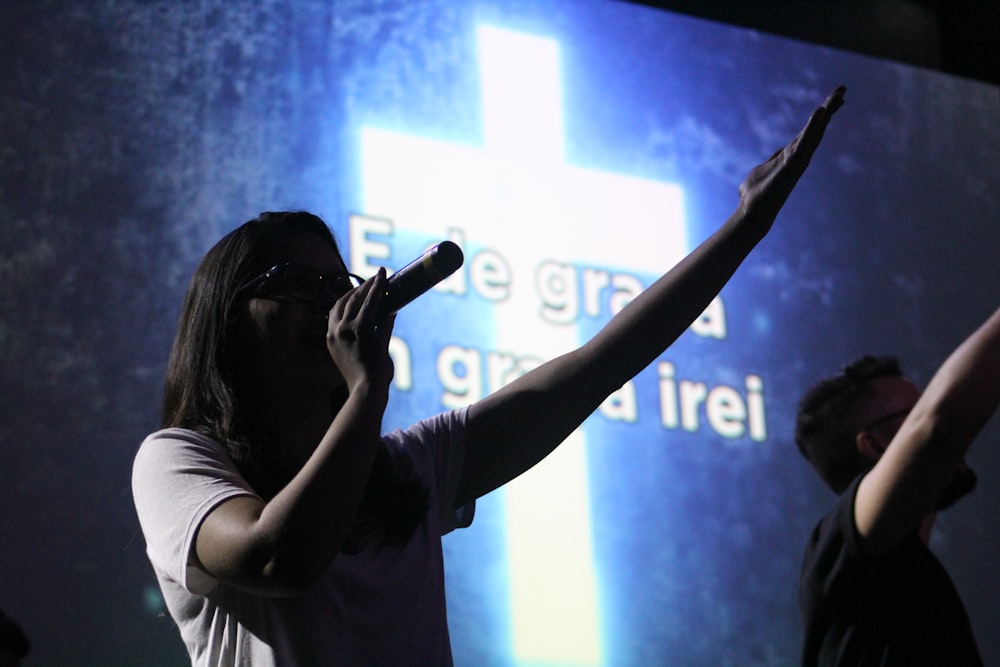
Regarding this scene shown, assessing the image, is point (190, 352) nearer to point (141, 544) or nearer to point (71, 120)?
point (141, 544)

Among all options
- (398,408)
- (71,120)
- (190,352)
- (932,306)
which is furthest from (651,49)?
(190,352)

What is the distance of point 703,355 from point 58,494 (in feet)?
4.83

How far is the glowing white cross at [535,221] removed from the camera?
2.64 m

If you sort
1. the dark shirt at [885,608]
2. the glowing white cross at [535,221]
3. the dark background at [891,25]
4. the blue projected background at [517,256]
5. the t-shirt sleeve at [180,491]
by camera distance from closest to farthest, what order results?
the t-shirt sleeve at [180,491] < the dark shirt at [885,608] < the blue projected background at [517,256] < the glowing white cross at [535,221] < the dark background at [891,25]

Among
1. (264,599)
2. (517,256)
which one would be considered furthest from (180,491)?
(517,256)

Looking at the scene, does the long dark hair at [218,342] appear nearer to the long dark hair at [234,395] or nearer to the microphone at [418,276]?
the long dark hair at [234,395]

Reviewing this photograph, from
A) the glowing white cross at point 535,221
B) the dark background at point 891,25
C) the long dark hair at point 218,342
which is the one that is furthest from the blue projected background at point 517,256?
the long dark hair at point 218,342

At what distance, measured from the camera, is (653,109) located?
315 centimetres

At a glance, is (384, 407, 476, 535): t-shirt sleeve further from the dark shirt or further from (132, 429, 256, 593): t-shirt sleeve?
the dark shirt

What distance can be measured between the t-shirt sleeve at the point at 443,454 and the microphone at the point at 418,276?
0.19m

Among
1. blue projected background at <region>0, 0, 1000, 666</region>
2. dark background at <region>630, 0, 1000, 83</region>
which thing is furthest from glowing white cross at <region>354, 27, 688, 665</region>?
dark background at <region>630, 0, 1000, 83</region>

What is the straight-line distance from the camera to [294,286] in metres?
1.25

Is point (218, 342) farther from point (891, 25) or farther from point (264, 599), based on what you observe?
point (891, 25)

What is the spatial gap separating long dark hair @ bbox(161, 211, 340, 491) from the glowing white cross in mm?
1418
